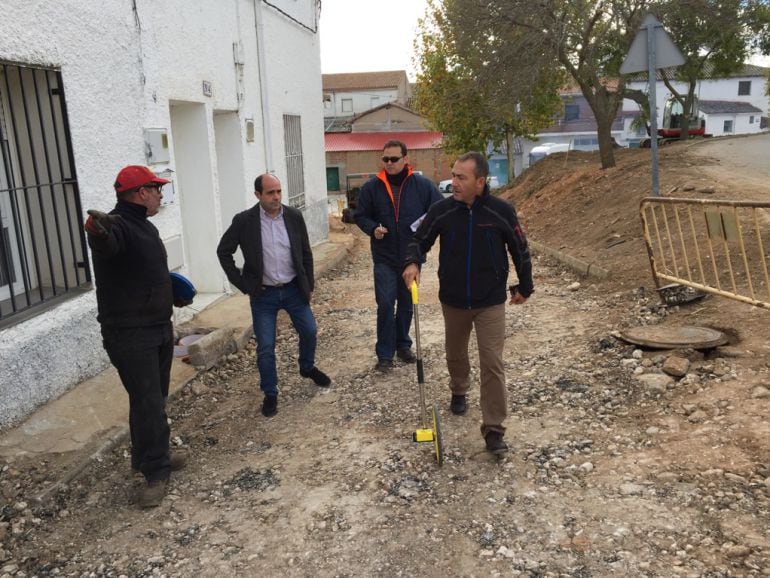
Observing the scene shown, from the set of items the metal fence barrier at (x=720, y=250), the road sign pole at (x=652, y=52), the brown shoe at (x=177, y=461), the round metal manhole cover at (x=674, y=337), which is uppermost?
the road sign pole at (x=652, y=52)

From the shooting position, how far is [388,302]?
578 cm

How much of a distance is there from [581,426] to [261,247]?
261 centimetres

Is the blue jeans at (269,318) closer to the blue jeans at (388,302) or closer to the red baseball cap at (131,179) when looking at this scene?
the blue jeans at (388,302)

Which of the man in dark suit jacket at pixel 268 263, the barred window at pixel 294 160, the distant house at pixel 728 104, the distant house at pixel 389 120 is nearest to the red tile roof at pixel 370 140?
the distant house at pixel 389 120

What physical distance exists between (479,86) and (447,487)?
1344 cm

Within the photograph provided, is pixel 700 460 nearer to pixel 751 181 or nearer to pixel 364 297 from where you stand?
pixel 364 297

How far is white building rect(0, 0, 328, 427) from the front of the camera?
15.9 ft

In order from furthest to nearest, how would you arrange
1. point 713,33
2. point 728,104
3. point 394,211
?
point 728,104
point 713,33
point 394,211

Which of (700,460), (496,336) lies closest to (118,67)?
(496,336)

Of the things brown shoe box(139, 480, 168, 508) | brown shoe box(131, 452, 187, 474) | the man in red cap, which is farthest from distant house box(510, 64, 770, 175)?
brown shoe box(139, 480, 168, 508)

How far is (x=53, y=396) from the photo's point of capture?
5027 millimetres

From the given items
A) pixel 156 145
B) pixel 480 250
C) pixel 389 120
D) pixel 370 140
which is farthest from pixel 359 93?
pixel 480 250

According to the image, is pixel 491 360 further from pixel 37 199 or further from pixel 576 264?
pixel 576 264

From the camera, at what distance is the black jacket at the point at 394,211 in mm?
Result: 5695
